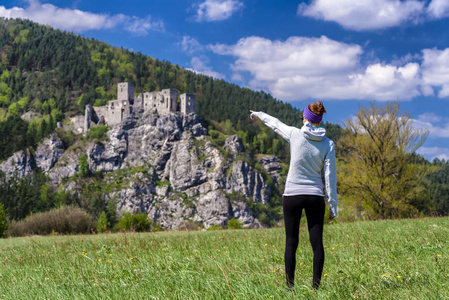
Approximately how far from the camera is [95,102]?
566 feet

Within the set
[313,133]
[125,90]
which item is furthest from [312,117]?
[125,90]

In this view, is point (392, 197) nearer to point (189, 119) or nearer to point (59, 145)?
point (189, 119)

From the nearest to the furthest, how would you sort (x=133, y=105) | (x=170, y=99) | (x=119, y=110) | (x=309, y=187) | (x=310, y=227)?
(x=309, y=187) < (x=310, y=227) < (x=170, y=99) < (x=119, y=110) < (x=133, y=105)

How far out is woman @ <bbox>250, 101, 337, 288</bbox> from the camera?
4.54m

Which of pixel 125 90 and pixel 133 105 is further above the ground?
pixel 125 90

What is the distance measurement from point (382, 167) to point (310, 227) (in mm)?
26245

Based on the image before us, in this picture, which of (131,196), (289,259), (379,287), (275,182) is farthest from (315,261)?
(275,182)

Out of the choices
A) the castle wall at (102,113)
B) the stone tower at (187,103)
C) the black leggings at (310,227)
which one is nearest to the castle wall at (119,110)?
the castle wall at (102,113)

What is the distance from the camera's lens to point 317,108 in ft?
15.9

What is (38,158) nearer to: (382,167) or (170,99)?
(170,99)

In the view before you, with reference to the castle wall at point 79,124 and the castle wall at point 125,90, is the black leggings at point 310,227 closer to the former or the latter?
the castle wall at point 125,90

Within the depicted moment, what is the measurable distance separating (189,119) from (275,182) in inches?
1532

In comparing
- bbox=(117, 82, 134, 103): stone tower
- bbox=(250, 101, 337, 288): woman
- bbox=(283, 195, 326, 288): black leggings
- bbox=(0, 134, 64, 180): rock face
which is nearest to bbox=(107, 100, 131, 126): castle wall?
bbox=(117, 82, 134, 103): stone tower

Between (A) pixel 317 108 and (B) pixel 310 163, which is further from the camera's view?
(A) pixel 317 108
